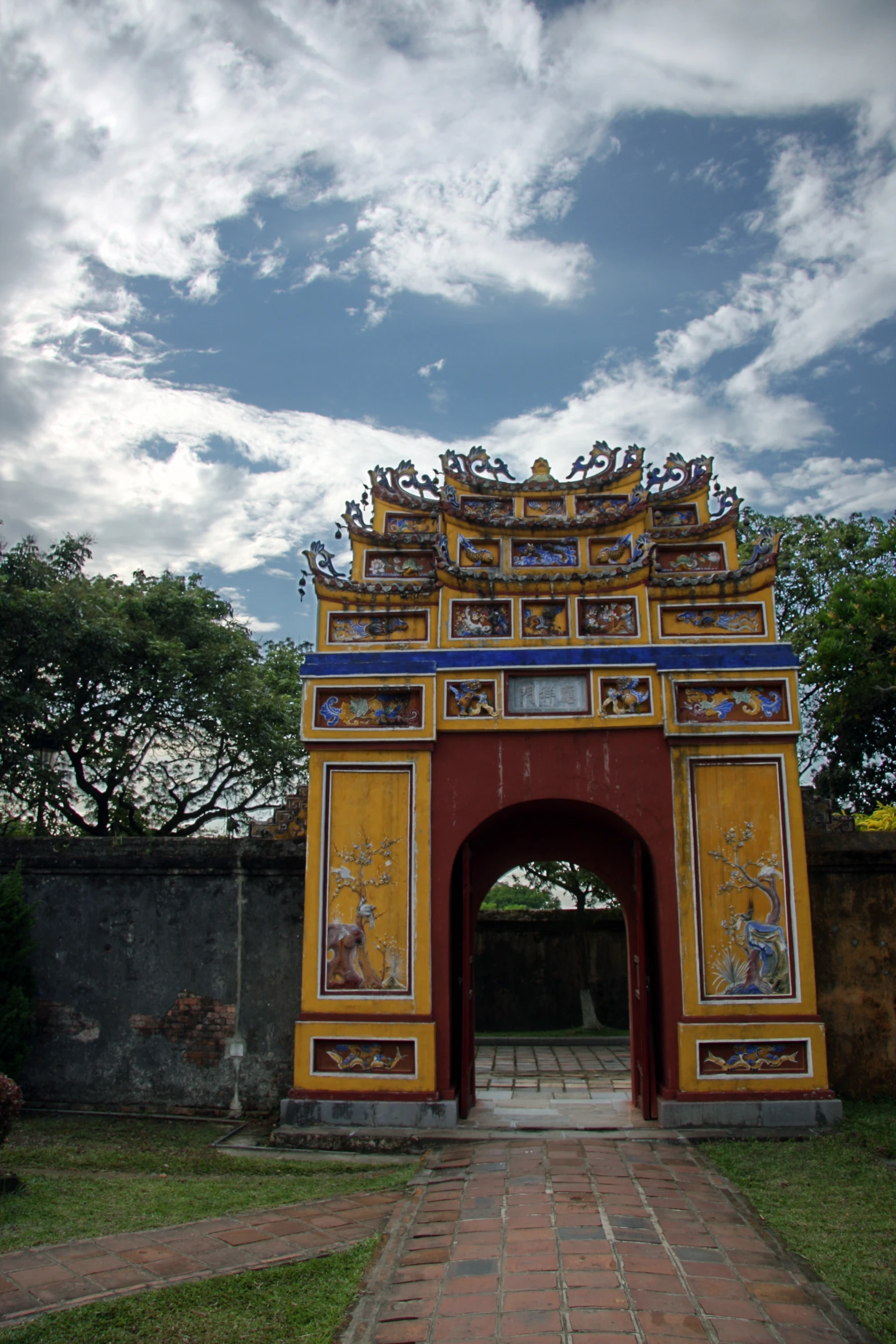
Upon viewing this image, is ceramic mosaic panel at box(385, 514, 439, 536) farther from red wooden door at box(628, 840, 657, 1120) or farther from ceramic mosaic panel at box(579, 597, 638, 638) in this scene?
red wooden door at box(628, 840, 657, 1120)

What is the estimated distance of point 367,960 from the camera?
27.1 ft

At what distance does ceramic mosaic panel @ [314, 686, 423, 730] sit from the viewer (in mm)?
8734

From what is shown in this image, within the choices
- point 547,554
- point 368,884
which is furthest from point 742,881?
point 547,554

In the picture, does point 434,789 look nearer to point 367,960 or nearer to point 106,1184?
point 367,960

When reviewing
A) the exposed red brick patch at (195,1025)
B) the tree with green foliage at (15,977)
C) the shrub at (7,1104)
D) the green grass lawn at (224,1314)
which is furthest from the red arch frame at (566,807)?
the tree with green foliage at (15,977)

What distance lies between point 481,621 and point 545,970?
9.00 meters

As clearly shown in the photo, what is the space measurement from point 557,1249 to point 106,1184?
3.37 meters

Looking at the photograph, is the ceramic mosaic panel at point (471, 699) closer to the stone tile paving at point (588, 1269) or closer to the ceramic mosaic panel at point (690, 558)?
the ceramic mosaic panel at point (690, 558)

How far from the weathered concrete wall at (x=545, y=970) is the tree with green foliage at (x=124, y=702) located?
4.52m

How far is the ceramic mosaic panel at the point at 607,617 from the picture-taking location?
893 centimetres

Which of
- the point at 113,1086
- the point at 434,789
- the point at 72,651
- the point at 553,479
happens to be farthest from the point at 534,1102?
the point at 72,651

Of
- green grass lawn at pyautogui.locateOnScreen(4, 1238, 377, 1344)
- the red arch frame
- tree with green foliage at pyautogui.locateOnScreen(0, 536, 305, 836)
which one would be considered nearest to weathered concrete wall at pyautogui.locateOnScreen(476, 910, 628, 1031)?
tree with green foliage at pyautogui.locateOnScreen(0, 536, 305, 836)

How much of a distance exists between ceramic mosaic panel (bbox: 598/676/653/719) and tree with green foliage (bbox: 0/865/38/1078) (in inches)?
231

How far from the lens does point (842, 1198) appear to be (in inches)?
230
